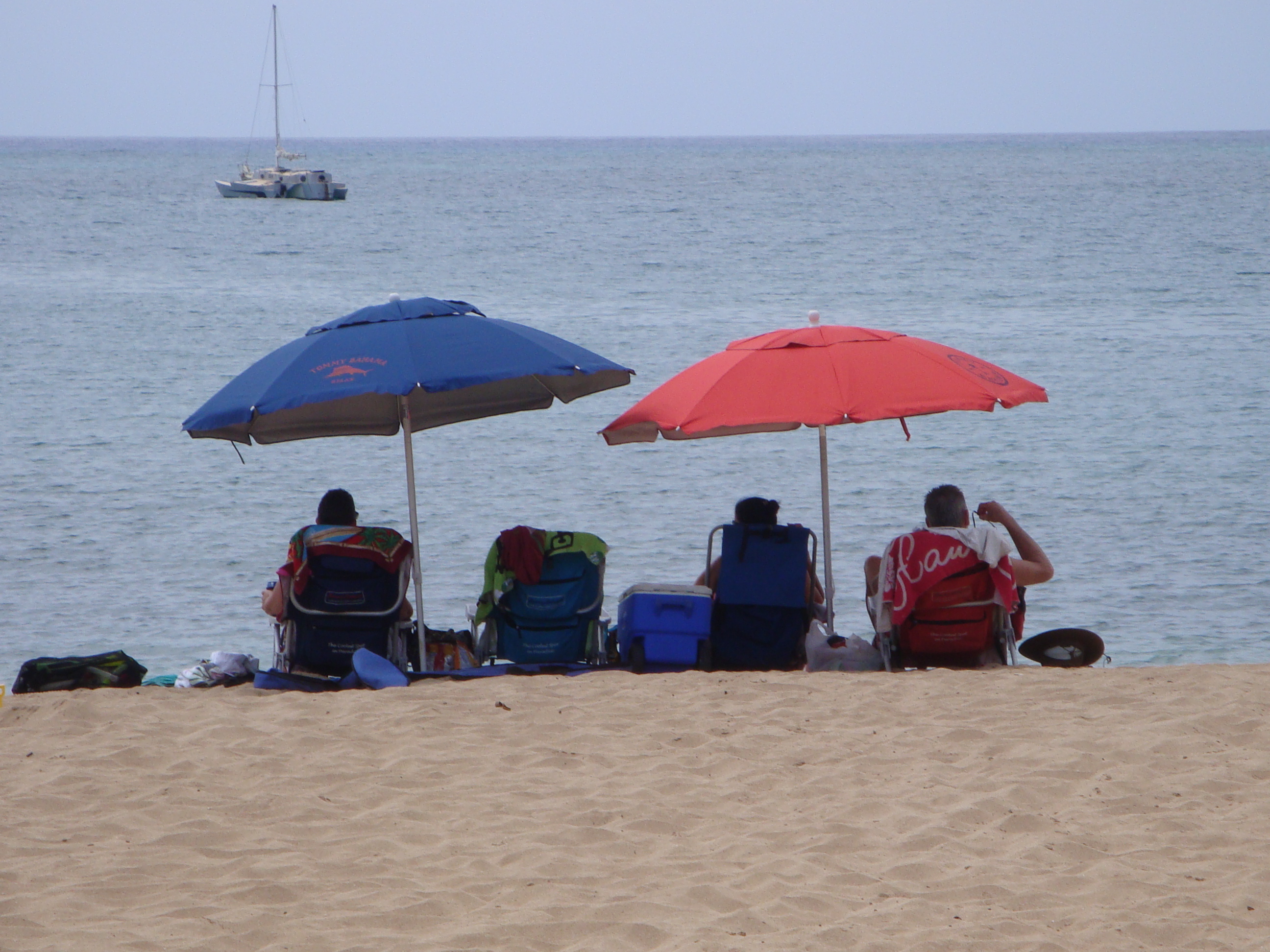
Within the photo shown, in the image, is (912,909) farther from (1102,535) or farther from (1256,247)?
(1256,247)

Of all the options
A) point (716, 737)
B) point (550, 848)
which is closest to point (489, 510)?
point (716, 737)

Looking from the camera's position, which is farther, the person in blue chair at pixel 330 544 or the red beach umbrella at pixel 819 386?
the person in blue chair at pixel 330 544

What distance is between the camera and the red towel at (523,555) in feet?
19.5

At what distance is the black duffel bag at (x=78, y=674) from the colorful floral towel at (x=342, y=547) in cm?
106

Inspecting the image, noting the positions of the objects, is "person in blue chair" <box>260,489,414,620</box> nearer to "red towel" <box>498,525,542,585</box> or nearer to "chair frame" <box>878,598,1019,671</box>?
"red towel" <box>498,525,542,585</box>

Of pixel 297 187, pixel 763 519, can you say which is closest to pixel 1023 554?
pixel 763 519

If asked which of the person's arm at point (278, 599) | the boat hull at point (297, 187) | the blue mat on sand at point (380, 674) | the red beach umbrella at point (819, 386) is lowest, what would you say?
the blue mat on sand at point (380, 674)

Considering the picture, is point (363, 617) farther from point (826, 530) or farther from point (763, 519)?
point (826, 530)

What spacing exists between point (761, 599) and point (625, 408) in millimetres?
13103

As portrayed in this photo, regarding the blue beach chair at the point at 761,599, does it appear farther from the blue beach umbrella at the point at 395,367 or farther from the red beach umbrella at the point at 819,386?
the blue beach umbrella at the point at 395,367

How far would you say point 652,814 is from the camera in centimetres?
427

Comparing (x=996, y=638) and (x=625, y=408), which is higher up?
(x=625, y=408)

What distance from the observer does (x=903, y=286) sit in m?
36.2

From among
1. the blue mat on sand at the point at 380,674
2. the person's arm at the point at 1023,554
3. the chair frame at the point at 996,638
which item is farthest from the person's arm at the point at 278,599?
the person's arm at the point at 1023,554
